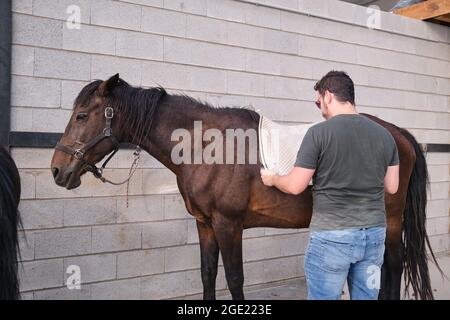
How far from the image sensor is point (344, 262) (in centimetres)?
198

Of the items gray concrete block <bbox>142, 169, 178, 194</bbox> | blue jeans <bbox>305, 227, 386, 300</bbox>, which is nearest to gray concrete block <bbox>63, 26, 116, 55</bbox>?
gray concrete block <bbox>142, 169, 178, 194</bbox>

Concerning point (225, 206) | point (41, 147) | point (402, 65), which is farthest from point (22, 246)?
point (402, 65)

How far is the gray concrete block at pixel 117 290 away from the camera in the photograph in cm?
362

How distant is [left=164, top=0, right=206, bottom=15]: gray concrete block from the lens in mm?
3920

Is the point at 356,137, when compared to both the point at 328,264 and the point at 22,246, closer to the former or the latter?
the point at 328,264

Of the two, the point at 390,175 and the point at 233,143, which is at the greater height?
the point at 233,143

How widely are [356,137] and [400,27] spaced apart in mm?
4246

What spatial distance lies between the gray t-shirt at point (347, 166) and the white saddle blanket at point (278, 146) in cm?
77

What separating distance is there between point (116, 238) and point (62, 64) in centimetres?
151

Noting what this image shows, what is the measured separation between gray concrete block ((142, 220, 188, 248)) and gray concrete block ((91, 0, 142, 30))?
1.75 m

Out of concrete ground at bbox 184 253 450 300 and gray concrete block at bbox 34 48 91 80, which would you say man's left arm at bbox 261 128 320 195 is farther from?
concrete ground at bbox 184 253 450 300

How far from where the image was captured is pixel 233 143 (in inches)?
117

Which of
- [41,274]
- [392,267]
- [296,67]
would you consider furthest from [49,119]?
[392,267]

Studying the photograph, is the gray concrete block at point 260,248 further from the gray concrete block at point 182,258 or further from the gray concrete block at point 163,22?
the gray concrete block at point 163,22
